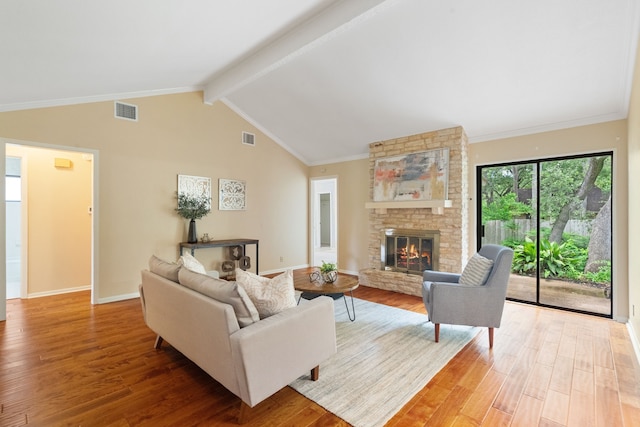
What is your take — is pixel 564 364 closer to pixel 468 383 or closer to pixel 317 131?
pixel 468 383

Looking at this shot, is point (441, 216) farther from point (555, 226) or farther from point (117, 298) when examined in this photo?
point (117, 298)

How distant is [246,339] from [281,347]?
1.01 ft

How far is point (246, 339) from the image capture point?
172 centimetres

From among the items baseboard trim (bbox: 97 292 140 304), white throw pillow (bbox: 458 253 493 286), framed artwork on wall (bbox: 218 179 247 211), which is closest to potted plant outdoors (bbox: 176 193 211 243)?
framed artwork on wall (bbox: 218 179 247 211)

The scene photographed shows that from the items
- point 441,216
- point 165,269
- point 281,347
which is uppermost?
point 441,216

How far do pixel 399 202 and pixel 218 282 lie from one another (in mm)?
3786

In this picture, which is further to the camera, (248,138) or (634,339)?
(248,138)

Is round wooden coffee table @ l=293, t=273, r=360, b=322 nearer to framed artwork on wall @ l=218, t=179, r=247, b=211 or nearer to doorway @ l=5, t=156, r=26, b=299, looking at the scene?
framed artwork on wall @ l=218, t=179, r=247, b=211

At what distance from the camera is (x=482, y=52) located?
3143mm

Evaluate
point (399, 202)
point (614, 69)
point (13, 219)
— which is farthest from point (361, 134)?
point (13, 219)

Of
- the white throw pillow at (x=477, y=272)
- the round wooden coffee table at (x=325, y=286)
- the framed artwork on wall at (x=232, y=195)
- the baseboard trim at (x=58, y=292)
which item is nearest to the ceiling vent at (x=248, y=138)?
the framed artwork on wall at (x=232, y=195)

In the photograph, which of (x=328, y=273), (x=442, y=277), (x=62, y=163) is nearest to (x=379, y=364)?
(x=328, y=273)

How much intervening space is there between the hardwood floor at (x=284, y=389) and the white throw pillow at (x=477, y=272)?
621mm

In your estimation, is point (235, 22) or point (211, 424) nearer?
point (211, 424)
